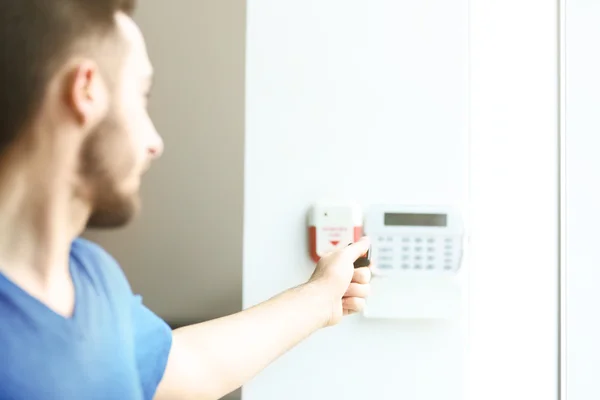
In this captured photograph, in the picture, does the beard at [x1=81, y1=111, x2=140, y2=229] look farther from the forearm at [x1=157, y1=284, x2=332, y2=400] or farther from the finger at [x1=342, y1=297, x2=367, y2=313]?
the finger at [x1=342, y1=297, x2=367, y2=313]

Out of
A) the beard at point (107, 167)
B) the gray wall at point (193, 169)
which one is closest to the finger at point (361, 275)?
the gray wall at point (193, 169)

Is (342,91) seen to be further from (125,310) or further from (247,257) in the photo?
(125,310)

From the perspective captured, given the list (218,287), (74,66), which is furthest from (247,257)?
(74,66)

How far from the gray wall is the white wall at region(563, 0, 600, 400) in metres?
0.49

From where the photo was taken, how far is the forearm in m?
0.48

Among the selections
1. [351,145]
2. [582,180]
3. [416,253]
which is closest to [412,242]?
[416,253]

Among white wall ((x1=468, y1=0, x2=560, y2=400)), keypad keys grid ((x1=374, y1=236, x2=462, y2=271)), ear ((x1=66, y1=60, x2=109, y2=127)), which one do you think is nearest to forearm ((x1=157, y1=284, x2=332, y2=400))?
keypad keys grid ((x1=374, y1=236, x2=462, y2=271))

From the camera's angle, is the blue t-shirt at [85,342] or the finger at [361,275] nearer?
the blue t-shirt at [85,342]

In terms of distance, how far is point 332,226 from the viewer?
617mm

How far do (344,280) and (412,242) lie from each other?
0.36 ft

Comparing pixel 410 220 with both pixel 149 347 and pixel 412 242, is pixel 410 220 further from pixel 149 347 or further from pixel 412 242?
pixel 149 347

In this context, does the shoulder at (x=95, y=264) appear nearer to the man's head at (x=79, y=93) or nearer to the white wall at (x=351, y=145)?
the man's head at (x=79, y=93)

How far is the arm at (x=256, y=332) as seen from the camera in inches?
18.5

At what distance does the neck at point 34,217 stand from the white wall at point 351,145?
0.89ft
